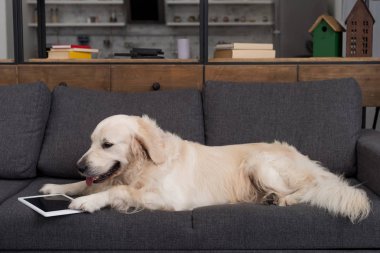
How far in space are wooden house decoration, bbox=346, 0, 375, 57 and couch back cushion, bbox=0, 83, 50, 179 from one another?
1979mm

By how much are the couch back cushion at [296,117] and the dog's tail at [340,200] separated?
506 millimetres

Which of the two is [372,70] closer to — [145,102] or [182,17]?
[145,102]

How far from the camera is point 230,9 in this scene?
24.7 ft

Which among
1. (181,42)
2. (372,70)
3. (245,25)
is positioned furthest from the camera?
(245,25)

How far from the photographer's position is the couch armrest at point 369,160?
233 cm

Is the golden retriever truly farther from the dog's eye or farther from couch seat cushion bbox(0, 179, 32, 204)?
couch seat cushion bbox(0, 179, 32, 204)

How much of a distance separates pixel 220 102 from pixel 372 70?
3.51 ft

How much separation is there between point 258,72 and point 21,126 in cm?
147

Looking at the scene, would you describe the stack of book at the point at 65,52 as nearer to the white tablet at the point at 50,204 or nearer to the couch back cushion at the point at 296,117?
the couch back cushion at the point at 296,117

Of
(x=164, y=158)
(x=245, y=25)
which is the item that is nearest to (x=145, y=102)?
(x=164, y=158)

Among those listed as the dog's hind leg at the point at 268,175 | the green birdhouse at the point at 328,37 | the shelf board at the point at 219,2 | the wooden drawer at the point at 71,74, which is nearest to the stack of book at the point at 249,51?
the green birdhouse at the point at 328,37

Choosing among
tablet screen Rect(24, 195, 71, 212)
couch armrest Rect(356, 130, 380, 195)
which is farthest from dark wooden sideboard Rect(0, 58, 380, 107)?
tablet screen Rect(24, 195, 71, 212)

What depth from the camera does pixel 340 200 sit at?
1995mm

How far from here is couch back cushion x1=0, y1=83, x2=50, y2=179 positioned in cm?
260
